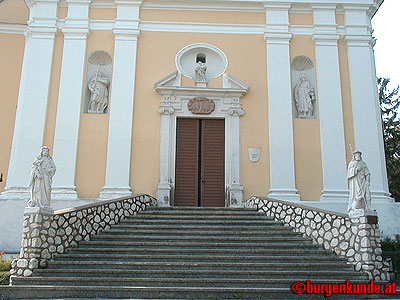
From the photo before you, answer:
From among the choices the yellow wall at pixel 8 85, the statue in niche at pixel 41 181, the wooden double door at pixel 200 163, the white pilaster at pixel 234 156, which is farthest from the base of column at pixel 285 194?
the yellow wall at pixel 8 85

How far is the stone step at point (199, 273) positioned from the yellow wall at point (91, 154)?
521cm

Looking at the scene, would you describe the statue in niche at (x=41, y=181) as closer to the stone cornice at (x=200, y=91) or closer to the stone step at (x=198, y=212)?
the stone step at (x=198, y=212)

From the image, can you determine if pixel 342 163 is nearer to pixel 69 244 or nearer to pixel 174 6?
pixel 174 6

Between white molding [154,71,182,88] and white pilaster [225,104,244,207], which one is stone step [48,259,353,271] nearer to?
white pilaster [225,104,244,207]

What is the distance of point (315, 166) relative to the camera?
13.5m

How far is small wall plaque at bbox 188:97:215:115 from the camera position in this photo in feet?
45.3

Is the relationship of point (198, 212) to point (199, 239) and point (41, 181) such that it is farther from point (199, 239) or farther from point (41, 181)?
point (41, 181)

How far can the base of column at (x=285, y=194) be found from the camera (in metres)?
13.0

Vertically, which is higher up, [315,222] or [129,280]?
[315,222]

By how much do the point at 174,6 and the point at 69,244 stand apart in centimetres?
909

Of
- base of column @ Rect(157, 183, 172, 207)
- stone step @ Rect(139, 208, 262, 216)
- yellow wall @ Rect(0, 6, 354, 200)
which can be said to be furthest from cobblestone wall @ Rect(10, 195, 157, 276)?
yellow wall @ Rect(0, 6, 354, 200)

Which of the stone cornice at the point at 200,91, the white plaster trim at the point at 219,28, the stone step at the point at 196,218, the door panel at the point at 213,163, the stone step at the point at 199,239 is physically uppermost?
the white plaster trim at the point at 219,28

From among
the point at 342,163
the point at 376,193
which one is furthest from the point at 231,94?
the point at 376,193

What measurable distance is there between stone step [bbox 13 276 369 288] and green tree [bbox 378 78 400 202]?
53.9 ft
